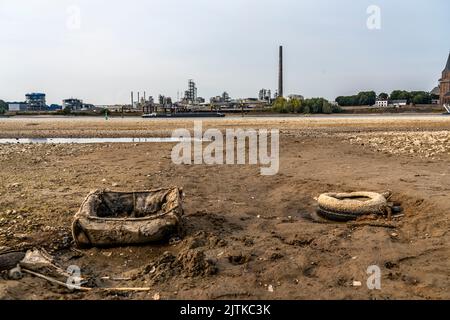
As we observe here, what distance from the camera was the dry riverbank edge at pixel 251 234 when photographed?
539cm

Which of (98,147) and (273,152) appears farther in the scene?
(98,147)

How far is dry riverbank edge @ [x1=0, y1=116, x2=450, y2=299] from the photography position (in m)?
5.39

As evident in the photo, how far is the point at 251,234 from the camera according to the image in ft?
25.4

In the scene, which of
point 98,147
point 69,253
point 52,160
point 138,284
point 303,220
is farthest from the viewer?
point 98,147

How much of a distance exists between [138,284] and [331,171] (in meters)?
8.93

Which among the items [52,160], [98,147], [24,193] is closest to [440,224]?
[24,193]

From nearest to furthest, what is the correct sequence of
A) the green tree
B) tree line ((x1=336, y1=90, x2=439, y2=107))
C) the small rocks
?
the small rocks
the green tree
tree line ((x1=336, y1=90, x2=439, y2=107))

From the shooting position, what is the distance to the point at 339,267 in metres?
5.96

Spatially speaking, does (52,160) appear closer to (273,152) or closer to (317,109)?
(273,152)

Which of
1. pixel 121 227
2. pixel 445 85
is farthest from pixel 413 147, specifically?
pixel 445 85

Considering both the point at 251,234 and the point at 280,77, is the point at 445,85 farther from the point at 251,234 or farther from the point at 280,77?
the point at 251,234
